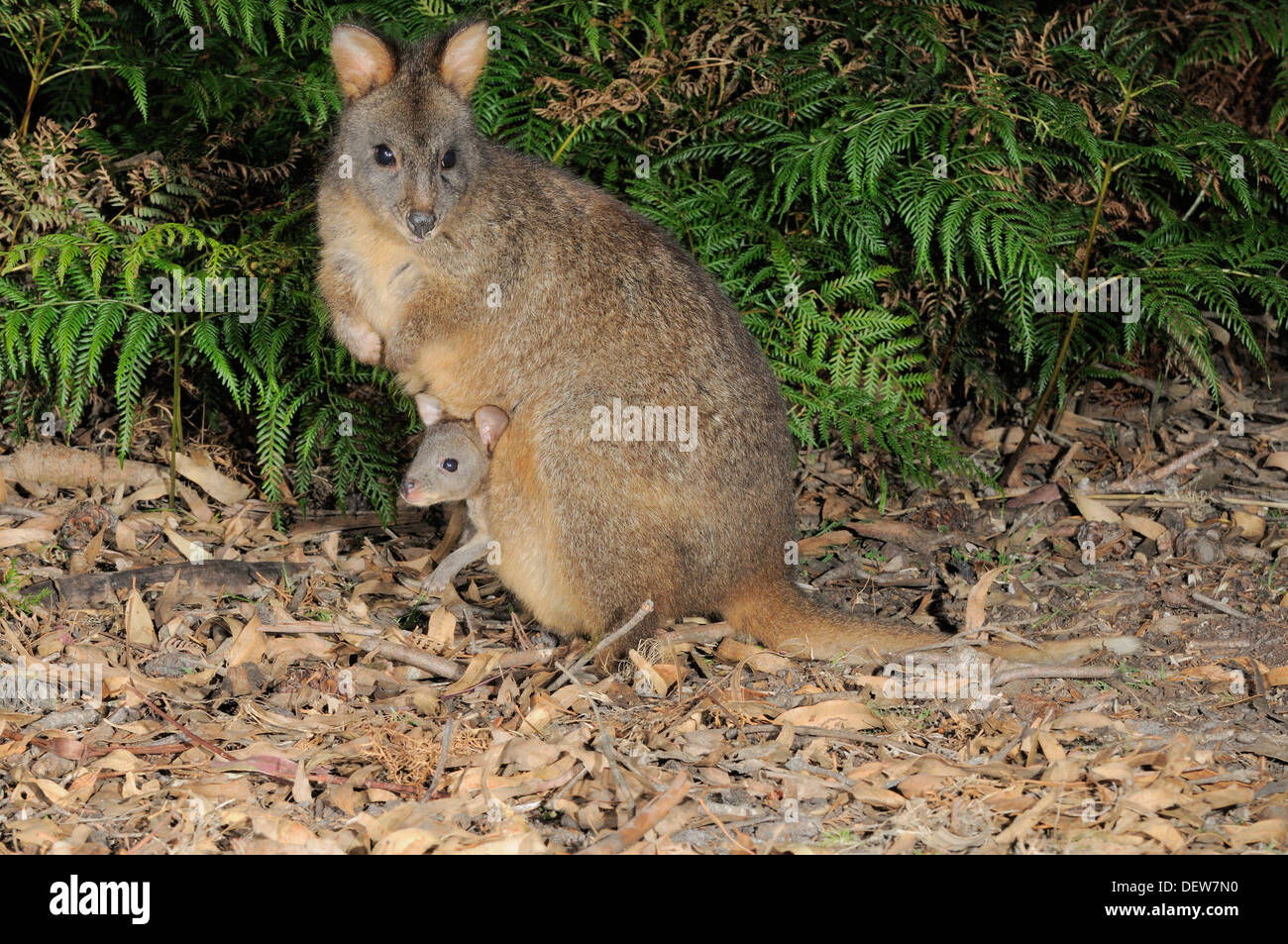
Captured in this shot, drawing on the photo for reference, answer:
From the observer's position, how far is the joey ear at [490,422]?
524cm

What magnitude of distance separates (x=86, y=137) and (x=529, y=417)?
Result: 8.47ft

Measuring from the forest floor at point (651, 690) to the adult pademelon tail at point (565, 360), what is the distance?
274mm

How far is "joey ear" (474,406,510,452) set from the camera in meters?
5.24

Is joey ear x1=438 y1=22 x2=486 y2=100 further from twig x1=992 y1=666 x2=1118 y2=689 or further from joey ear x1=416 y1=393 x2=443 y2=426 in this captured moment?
twig x1=992 y1=666 x2=1118 y2=689

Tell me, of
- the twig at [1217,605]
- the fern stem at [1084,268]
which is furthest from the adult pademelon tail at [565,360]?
the fern stem at [1084,268]

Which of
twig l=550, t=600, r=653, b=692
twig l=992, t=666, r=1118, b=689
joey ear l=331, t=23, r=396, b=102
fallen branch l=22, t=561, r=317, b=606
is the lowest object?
twig l=992, t=666, r=1118, b=689

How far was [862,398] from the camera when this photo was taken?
6.11 meters

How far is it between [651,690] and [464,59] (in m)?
2.61

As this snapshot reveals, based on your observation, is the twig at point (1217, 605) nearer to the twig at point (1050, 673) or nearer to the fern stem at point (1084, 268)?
the twig at point (1050, 673)

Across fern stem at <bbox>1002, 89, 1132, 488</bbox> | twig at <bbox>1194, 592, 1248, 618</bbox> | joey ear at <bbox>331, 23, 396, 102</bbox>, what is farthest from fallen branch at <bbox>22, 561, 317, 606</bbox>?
twig at <bbox>1194, 592, 1248, 618</bbox>

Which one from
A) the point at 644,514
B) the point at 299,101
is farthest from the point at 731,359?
the point at 299,101

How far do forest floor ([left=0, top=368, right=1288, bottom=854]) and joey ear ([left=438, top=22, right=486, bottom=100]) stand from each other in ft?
7.06

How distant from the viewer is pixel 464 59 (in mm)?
5215

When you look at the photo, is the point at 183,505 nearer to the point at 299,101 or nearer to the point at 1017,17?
the point at 299,101
